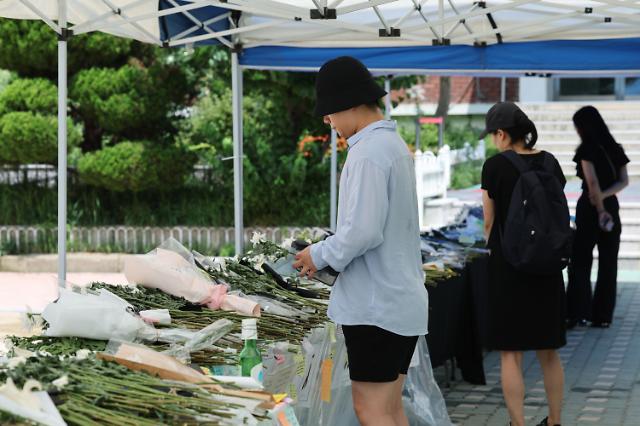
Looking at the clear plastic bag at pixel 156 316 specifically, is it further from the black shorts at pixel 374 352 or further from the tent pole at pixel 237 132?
the tent pole at pixel 237 132

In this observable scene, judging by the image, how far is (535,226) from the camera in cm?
558

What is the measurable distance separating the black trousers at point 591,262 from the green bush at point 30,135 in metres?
7.01

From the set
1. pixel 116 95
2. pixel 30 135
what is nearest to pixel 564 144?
pixel 116 95

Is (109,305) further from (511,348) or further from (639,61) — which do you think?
(639,61)

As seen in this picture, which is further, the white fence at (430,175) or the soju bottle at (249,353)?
the white fence at (430,175)

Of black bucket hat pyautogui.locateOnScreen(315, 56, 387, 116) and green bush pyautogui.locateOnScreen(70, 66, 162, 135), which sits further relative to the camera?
green bush pyautogui.locateOnScreen(70, 66, 162, 135)

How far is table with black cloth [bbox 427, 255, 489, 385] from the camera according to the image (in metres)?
7.33

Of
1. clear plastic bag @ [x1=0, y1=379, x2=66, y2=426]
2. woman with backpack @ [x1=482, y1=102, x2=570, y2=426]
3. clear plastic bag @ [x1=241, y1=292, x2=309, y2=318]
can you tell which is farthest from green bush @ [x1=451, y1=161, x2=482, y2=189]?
clear plastic bag @ [x1=0, y1=379, x2=66, y2=426]

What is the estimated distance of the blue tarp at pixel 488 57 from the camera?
8.59m

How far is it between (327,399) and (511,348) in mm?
1343

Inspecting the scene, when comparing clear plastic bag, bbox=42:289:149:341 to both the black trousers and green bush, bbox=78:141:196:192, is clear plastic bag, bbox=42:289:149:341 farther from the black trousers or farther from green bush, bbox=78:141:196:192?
green bush, bbox=78:141:196:192

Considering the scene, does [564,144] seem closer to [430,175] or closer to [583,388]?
[430,175]

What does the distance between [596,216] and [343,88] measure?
6.08m

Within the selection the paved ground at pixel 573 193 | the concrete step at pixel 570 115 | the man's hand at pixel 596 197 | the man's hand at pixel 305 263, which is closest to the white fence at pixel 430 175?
the paved ground at pixel 573 193
